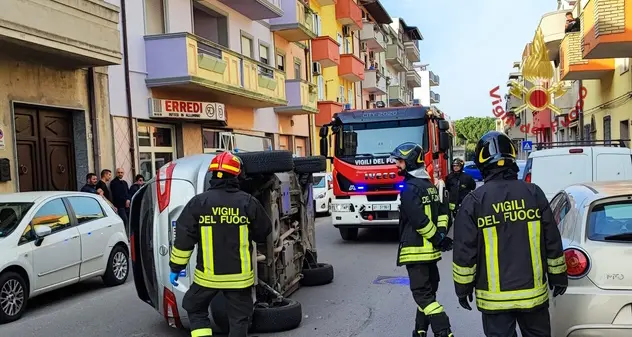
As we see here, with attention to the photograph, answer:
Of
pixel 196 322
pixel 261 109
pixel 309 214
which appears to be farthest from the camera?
pixel 261 109

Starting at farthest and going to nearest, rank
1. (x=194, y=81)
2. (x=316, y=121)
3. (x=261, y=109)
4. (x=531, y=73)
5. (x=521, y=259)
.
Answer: (x=316, y=121), (x=531, y=73), (x=261, y=109), (x=194, y=81), (x=521, y=259)

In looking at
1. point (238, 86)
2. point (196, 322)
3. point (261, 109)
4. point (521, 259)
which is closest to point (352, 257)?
point (196, 322)

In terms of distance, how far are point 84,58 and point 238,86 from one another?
244 inches

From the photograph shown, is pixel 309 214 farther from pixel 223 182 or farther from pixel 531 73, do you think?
pixel 531 73

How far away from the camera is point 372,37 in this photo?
4081cm

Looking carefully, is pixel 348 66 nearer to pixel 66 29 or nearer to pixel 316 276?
pixel 66 29

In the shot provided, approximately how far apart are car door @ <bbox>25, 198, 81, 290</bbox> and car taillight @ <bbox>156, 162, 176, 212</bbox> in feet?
8.93

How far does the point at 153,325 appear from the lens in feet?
20.5

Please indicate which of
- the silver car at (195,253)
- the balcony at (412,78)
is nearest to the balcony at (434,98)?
the balcony at (412,78)

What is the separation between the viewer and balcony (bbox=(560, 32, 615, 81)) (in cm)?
2041

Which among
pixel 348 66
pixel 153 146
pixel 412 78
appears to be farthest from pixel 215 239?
pixel 412 78

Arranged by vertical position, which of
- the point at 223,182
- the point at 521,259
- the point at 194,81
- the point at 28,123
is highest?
the point at 194,81

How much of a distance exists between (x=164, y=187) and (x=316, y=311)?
94.7 inches

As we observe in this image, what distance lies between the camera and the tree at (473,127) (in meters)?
110
